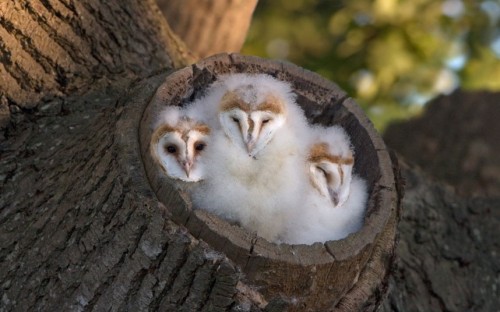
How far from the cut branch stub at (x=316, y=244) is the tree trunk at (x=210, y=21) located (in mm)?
1385

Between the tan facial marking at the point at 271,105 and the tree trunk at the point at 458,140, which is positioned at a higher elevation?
the tan facial marking at the point at 271,105

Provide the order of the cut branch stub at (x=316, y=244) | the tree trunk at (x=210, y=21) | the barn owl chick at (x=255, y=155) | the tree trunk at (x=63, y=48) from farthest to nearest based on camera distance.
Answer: the tree trunk at (x=210, y=21), the tree trunk at (x=63, y=48), the barn owl chick at (x=255, y=155), the cut branch stub at (x=316, y=244)

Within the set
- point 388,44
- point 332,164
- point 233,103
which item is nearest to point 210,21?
point 388,44

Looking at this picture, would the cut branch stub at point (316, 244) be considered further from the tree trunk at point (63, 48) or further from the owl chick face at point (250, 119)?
the tree trunk at point (63, 48)

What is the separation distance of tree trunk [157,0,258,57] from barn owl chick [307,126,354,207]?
4.82 feet

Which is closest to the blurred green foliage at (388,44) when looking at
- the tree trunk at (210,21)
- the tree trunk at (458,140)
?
the tree trunk at (458,140)

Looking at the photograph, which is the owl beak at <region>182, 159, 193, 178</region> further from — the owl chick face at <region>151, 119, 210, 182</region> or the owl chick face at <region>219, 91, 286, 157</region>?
the owl chick face at <region>219, 91, 286, 157</region>

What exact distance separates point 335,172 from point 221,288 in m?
0.63

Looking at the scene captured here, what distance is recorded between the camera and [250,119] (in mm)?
2291

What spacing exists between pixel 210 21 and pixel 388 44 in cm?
129

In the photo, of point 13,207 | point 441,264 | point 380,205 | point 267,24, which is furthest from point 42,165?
point 267,24

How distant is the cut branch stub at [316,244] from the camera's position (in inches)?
71.2

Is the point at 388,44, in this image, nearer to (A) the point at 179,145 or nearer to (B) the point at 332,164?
(B) the point at 332,164

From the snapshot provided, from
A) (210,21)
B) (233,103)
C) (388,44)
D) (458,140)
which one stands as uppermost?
(233,103)
